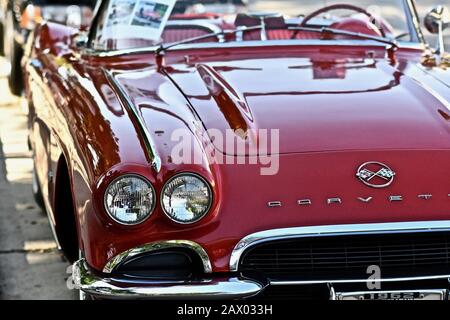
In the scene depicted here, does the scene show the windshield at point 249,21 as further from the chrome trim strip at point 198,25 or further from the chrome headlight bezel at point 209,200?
the chrome headlight bezel at point 209,200

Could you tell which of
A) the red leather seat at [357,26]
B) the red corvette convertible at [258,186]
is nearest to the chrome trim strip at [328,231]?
the red corvette convertible at [258,186]

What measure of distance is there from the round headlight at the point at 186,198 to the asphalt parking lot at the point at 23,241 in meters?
1.48

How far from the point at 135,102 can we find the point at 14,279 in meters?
1.44

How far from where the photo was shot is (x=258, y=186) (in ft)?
10.8

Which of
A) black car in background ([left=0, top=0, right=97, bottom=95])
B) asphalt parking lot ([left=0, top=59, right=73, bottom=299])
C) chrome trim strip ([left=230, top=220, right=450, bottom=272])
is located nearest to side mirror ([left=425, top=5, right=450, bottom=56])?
chrome trim strip ([left=230, top=220, right=450, bottom=272])

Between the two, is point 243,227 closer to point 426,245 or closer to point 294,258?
point 294,258

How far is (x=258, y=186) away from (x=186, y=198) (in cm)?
25

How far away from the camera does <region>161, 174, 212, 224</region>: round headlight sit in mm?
3225

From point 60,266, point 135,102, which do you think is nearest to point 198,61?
point 135,102

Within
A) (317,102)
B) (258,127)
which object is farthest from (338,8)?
(258,127)

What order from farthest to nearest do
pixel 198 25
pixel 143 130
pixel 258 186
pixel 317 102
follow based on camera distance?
pixel 198 25
pixel 317 102
pixel 143 130
pixel 258 186

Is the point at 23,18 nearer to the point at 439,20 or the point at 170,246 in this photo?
the point at 439,20

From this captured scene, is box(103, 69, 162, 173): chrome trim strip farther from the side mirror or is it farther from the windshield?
the side mirror

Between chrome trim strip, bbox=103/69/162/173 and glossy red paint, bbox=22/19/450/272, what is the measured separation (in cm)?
2
